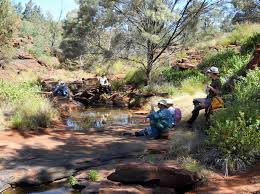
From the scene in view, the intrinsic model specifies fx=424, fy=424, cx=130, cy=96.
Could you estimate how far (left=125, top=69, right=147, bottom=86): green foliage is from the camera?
23469 mm

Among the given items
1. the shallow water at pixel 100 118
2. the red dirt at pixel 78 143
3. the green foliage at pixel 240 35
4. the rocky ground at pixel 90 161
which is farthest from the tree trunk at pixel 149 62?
the rocky ground at pixel 90 161

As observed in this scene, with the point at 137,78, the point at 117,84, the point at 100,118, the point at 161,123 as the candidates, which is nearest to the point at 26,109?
the point at 100,118

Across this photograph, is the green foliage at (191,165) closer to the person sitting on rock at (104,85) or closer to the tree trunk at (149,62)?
the tree trunk at (149,62)

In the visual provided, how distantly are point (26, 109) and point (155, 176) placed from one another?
7239mm

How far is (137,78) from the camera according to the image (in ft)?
79.0

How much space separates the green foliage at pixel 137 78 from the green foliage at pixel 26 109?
29.2ft

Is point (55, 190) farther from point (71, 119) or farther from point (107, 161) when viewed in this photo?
point (71, 119)

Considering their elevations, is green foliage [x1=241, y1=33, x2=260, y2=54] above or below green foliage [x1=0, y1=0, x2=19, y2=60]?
below

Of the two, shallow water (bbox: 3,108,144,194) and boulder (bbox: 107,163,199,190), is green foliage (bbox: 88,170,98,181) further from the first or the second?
shallow water (bbox: 3,108,144,194)

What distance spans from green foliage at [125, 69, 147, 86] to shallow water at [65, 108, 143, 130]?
4770 millimetres

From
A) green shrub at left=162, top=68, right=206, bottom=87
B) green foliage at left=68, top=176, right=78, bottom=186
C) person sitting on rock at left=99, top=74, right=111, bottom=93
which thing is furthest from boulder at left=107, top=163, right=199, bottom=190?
person sitting on rock at left=99, top=74, right=111, bottom=93

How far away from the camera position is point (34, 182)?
7.55 meters

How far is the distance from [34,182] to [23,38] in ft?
108

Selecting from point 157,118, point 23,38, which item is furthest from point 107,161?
point 23,38
